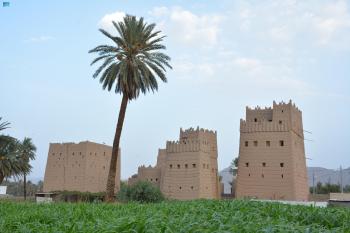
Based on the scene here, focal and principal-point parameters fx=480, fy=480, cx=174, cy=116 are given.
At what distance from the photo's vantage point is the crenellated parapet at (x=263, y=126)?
3988cm

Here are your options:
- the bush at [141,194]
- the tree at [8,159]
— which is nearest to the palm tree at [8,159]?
the tree at [8,159]

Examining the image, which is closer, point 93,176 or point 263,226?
point 263,226

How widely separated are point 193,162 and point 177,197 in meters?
3.36

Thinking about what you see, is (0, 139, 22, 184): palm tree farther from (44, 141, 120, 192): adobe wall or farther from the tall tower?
the tall tower

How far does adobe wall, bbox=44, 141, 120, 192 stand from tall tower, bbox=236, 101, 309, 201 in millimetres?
17558

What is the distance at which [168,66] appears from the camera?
2906 centimetres

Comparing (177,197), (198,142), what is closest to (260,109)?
(198,142)

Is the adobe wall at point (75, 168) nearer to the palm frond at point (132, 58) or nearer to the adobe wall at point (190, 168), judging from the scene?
the adobe wall at point (190, 168)

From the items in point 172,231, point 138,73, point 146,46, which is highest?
point 146,46

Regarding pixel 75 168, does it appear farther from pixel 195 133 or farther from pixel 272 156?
pixel 272 156

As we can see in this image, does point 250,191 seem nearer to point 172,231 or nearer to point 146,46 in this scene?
point 146,46

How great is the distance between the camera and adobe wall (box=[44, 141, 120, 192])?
166 ft

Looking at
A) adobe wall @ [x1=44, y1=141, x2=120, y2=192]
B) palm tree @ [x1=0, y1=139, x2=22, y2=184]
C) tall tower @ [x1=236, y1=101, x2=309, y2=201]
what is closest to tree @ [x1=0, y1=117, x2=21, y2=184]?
palm tree @ [x1=0, y1=139, x2=22, y2=184]

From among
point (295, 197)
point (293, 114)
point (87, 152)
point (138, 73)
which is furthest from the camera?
point (87, 152)
